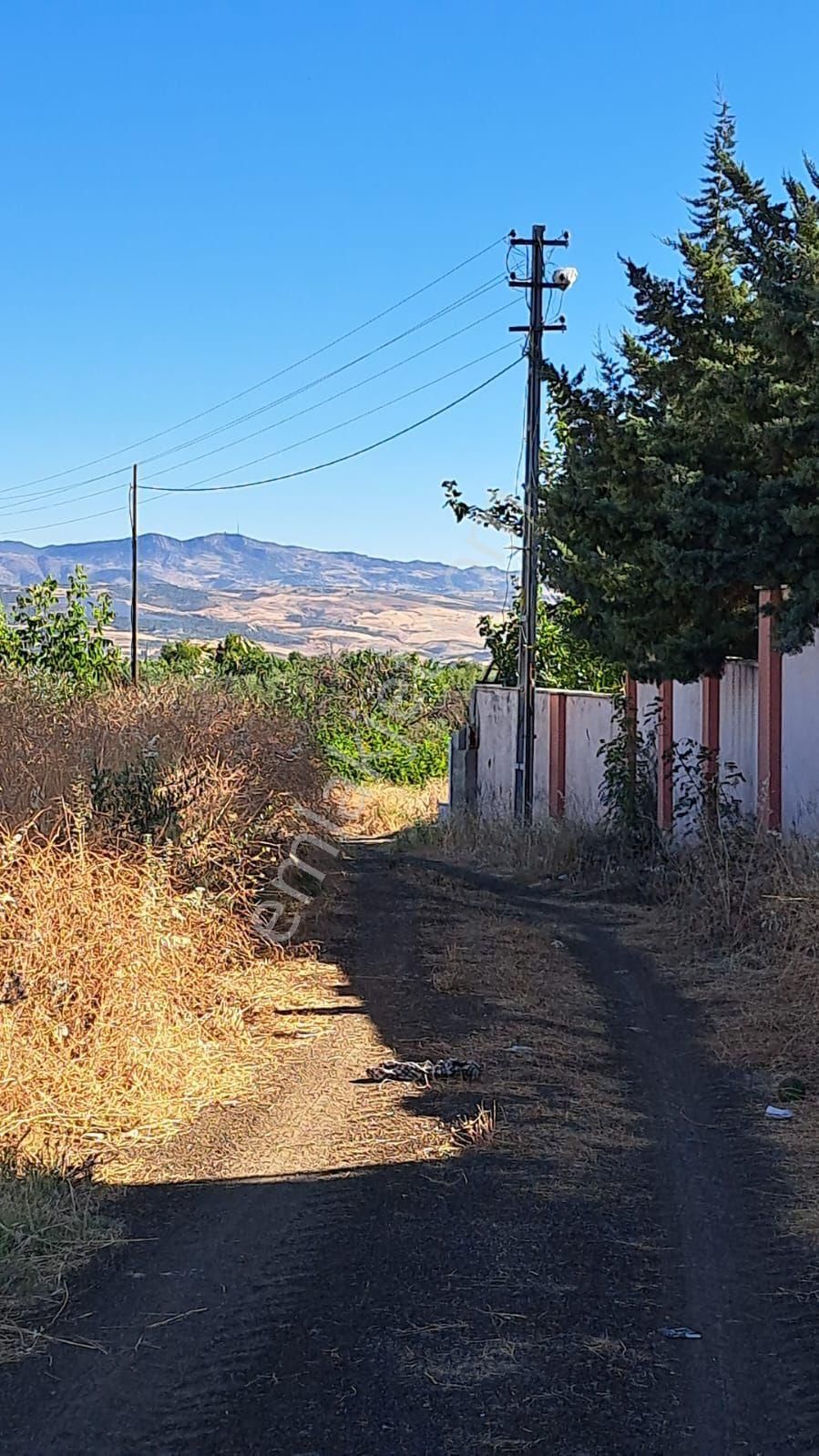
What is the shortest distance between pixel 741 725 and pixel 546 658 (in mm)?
10666

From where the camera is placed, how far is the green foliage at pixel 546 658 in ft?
75.8

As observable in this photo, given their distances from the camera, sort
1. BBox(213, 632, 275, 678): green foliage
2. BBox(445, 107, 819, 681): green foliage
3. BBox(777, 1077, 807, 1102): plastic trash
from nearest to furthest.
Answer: BBox(777, 1077, 807, 1102): plastic trash
BBox(445, 107, 819, 681): green foliage
BBox(213, 632, 275, 678): green foliage

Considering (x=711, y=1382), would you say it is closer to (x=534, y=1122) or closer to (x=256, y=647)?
(x=534, y=1122)

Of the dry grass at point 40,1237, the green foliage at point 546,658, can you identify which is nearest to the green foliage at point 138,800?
the dry grass at point 40,1237

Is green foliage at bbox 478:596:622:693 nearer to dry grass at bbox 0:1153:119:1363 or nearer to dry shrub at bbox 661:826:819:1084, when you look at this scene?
dry shrub at bbox 661:826:819:1084

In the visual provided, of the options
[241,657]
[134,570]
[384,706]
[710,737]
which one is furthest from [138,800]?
[241,657]

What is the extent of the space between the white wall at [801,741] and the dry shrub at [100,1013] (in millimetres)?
5654

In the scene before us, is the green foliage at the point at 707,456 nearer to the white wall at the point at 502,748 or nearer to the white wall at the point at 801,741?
the white wall at the point at 801,741

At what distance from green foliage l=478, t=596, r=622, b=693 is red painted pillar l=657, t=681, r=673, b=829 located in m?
5.39

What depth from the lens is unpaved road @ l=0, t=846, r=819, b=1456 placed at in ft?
13.2

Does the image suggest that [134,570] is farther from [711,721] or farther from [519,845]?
[711,721]

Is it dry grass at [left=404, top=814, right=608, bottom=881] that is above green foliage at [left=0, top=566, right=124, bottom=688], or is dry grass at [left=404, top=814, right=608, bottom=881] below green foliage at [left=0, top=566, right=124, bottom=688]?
below

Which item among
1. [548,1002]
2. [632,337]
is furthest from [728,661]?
[548,1002]

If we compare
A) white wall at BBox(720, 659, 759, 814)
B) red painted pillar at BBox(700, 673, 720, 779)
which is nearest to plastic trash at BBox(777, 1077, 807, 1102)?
white wall at BBox(720, 659, 759, 814)
